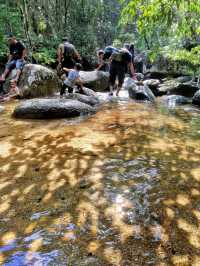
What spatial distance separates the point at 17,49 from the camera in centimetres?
1109

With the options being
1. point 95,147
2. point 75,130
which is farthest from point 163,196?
point 75,130

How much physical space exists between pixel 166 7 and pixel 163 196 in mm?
4145

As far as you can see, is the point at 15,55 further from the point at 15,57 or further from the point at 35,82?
the point at 35,82

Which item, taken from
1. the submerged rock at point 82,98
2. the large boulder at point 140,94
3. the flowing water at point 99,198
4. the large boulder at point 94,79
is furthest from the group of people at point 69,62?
the flowing water at point 99,198

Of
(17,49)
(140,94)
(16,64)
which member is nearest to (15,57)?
(16,64)

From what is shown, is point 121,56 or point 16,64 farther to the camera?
point 121,56

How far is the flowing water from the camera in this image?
244cm

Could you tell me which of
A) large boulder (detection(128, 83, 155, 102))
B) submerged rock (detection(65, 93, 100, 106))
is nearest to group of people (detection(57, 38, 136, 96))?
submerged rock (detection(65, 93, 100, 106))

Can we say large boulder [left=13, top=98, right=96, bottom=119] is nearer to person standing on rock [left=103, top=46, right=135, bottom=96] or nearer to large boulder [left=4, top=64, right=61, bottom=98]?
large boulder [left=4, top=64, right=61, bottom=98]

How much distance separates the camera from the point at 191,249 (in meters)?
2.49

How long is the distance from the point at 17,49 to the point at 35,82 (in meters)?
1.36

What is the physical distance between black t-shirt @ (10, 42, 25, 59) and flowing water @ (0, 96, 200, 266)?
19.2 feet

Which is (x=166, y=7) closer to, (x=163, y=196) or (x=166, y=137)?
(x=166, y=137)

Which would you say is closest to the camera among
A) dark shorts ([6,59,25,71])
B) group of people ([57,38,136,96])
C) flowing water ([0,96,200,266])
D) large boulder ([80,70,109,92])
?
flowing water ([0,96,200,266])
